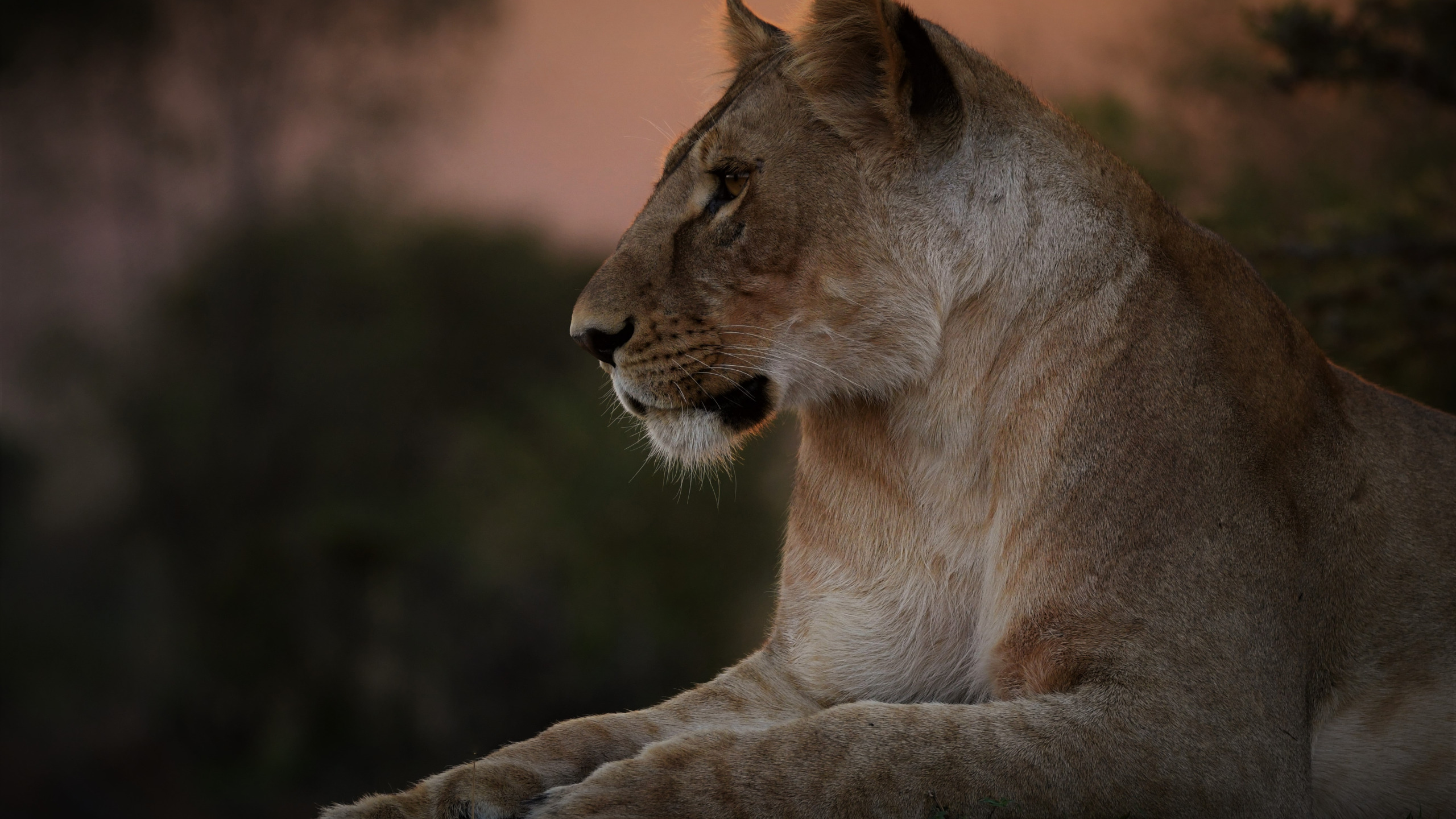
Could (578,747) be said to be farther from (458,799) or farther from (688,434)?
(688,434)

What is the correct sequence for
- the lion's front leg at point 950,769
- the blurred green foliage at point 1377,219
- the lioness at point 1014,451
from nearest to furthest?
the lion's front leg at point 950,769
the lioness at point 1014,451
the blurred green foliage at point 1377,219

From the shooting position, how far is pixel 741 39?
3848 mm

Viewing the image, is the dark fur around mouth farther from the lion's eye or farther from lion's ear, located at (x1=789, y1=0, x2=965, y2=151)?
lion's ear, located at (x1=789, y1=0, x2=965, y2=151)

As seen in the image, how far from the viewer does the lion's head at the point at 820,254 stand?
3230 mm

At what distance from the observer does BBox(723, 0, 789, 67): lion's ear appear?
12.2ft

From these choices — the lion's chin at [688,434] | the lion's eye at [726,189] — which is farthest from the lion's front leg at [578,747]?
the lion's eye at [726,189]

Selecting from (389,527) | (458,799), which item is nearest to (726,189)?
(458,799)

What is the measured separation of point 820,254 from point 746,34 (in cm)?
94

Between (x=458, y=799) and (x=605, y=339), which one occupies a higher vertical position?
(x=605, y=339)

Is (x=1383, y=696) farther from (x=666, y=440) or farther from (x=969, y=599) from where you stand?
(x=666, y=440)

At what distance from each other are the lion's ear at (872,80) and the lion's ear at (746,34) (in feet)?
1.36

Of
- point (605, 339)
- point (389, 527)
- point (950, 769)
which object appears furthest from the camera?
point (389, 527)

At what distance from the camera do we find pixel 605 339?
3303mm

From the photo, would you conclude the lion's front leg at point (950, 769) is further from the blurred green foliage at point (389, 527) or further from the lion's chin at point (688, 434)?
the blurred green foliage at point (389, 527)
